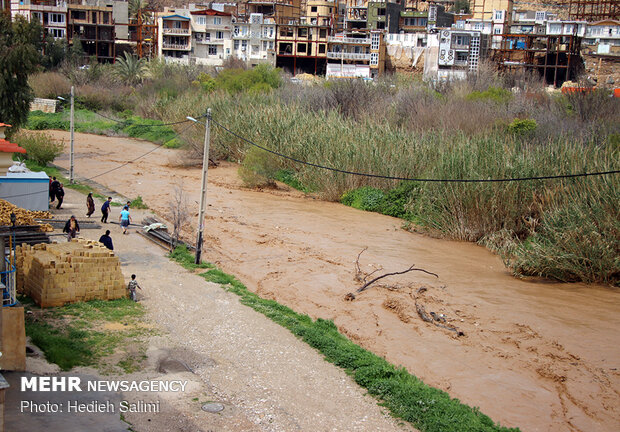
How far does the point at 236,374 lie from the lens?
496 inches

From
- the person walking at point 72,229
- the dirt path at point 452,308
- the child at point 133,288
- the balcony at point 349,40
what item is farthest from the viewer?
the balcony at point 349,40

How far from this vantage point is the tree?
3412 cm

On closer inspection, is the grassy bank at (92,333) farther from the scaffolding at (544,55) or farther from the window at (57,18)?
the window at (57,18)

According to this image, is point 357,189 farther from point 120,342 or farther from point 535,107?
point 120,342

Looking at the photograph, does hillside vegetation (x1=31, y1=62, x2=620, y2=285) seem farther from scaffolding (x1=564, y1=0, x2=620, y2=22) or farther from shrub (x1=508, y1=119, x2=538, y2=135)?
scaffolding (x1=564, y1=0, x2=620, y2=22)

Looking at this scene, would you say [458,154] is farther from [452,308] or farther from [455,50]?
[455,50]

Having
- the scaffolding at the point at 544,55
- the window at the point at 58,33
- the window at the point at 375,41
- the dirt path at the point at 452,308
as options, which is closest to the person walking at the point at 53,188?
the dirt path at the point at 452,308

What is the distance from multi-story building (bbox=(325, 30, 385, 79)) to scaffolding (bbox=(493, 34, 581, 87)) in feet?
43.1

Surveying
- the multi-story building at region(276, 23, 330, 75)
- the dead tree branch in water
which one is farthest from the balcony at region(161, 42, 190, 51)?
the dead tree branch in water

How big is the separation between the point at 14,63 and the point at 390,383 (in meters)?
29.9

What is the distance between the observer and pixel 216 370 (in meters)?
12.7

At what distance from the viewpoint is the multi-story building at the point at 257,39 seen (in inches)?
3265

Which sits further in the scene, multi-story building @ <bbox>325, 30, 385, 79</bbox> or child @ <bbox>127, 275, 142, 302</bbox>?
multi-story building @ <bbox>325, 30, 385, 79</bbox>

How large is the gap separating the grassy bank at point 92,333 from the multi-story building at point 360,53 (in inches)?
2529
